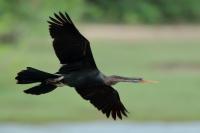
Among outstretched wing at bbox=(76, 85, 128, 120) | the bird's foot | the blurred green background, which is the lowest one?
the bird's foot

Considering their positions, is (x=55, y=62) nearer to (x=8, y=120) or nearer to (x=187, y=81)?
(x=187, y=81)

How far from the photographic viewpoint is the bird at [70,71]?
8.11 meters

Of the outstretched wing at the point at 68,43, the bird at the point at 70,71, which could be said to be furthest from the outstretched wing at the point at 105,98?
the outstretched wing at the point at 68,43

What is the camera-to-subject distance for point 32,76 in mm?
8125

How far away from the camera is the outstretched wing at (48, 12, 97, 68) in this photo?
8297 mm

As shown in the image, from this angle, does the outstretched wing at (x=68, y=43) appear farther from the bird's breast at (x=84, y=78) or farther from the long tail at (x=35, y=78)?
the long tail at (x=35, y=78)

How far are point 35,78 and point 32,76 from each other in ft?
0.12

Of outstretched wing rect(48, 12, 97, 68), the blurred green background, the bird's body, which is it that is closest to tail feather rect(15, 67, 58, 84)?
the bird's body

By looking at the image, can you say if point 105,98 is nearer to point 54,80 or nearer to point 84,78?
point 84,78

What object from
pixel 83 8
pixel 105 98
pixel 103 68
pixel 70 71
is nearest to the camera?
pixel 70 71

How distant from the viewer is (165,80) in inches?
893

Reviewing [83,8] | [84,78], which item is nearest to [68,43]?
[84,78]

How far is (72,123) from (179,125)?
1.80 metres

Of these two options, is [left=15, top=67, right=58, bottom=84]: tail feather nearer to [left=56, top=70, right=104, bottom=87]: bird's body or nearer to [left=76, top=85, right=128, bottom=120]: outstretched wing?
[left=56, top=70, right=104, bottom=87]: bird's body
